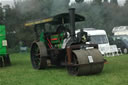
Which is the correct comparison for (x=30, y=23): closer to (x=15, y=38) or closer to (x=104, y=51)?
(x=104, y=51)

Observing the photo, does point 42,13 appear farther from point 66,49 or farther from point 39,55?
point 66,49

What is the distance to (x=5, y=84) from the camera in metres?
7.55

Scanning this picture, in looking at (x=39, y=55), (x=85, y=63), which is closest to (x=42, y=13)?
(x=39, y=55)

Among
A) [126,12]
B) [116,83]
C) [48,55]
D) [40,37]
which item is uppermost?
[126,12]

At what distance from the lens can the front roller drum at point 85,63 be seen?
8055 mm

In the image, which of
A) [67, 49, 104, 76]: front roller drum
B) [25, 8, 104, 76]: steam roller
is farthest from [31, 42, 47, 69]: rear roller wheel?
[67, 49, 104, 76]: front roller drum

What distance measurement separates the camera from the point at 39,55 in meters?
10.7

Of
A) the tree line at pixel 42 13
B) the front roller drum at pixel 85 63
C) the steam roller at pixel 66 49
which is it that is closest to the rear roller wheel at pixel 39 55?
the steam roller at pixel 66 49

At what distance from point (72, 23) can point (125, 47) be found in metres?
10.0

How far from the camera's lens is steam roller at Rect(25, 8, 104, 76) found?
8219 mm

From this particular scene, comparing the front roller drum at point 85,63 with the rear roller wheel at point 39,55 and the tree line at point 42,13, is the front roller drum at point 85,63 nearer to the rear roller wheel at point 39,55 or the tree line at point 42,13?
the rear roller wheel at point 39,55

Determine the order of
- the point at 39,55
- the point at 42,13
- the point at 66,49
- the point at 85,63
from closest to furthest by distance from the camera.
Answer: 1. the point at 85,63
2. the point at 66,49
3. the point at 39,55
4. the point at 42,13

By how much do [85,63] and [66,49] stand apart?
1.05m

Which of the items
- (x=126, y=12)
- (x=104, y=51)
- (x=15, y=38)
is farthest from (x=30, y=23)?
(x=15, y=38)
